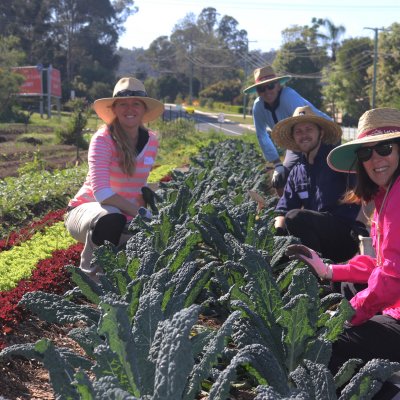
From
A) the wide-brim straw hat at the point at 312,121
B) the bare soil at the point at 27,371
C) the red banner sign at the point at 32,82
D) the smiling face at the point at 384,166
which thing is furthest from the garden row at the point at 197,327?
the red banner sign at the point at 32,82

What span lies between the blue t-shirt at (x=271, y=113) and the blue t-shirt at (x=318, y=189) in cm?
200

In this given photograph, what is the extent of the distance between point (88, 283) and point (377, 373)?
5.54 feet

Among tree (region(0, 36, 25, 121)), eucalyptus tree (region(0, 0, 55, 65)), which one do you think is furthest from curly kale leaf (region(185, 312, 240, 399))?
eucalyptus tree (region(0, 0, 55, 65))

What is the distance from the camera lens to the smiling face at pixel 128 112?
5520mm

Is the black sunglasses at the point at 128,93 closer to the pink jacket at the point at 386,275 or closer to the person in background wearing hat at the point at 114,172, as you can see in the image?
the person in background wearing hat at the point at 114,172

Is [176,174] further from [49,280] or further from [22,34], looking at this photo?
[22,34]

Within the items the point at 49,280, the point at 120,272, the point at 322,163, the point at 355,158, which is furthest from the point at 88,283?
the point at 322,163

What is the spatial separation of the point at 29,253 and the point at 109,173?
83 cm

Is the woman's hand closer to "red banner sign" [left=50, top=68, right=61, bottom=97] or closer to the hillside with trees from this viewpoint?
the hillside with trees

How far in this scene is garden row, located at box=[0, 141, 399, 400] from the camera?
237cm

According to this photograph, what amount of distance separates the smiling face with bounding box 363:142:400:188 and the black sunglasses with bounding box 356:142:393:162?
15mm

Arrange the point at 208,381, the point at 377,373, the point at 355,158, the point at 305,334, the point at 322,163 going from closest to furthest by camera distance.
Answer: the point at 377,373, the point at 305,334, the point at 208,381, the point at 355,158, the point at 322,163

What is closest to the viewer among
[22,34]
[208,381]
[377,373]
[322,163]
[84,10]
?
[377,373]

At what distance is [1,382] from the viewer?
3.24 metres
